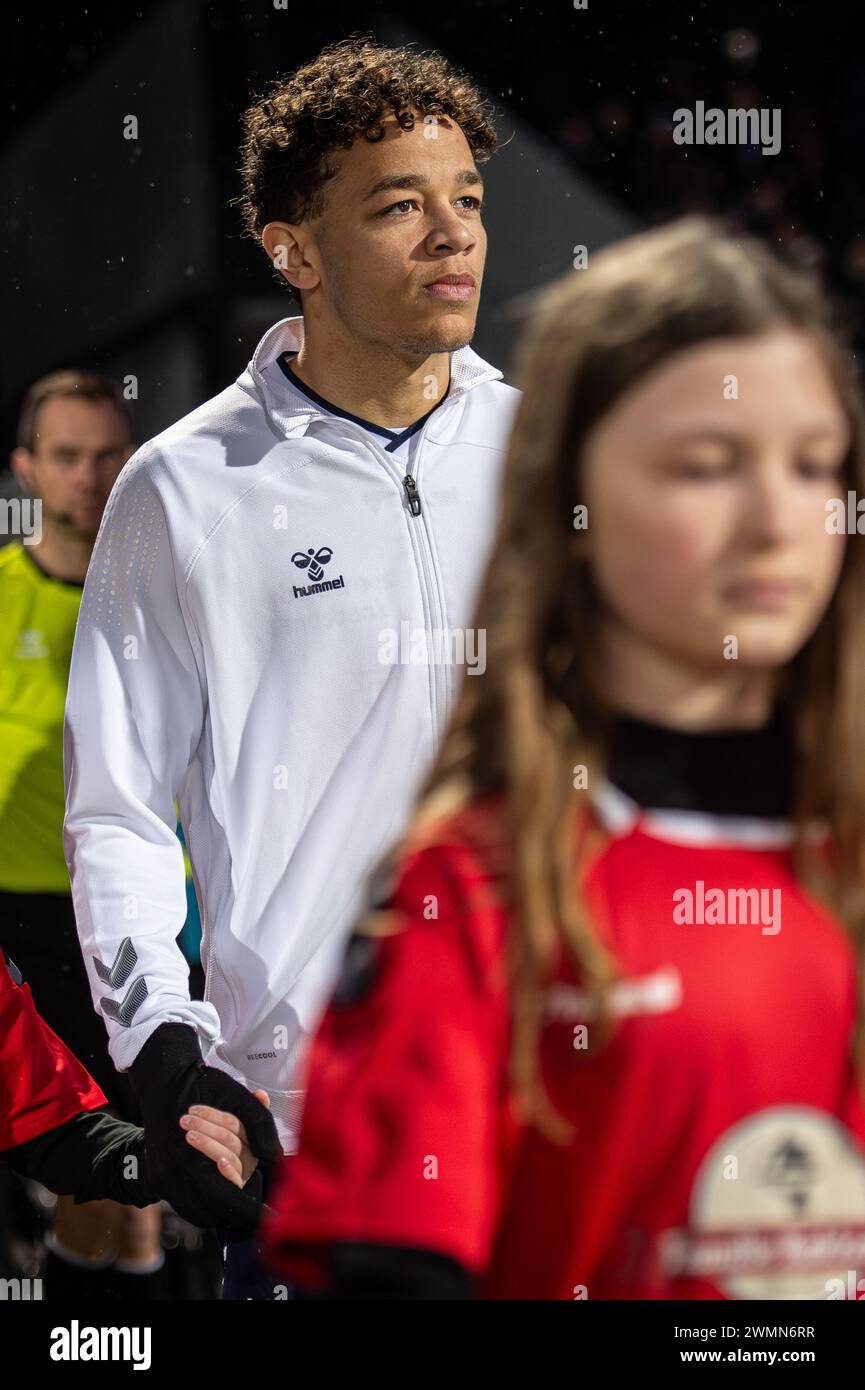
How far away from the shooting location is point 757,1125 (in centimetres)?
101

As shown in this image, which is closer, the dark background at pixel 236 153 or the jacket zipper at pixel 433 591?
the jacket zipper at pixel 433 591

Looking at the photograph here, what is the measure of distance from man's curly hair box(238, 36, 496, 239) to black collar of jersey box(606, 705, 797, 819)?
84 centimetres

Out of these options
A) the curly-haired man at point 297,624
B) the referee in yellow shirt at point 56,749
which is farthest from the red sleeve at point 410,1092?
the referee in yellow shirt at point 56,749

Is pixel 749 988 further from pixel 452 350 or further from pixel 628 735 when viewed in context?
pixel 452 350

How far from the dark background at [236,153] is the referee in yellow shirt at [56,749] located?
0.16ft

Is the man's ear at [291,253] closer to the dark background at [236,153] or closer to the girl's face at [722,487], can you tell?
the dark background at [236,153]

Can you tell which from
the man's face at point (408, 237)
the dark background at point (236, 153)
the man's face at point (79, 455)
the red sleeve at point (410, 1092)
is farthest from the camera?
the man's face at point (79, 455)

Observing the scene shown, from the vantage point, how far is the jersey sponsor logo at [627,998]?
0.98 metres

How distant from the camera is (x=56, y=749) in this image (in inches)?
77.7

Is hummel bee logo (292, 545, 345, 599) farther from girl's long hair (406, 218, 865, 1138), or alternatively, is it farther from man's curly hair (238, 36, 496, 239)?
girl's long hair (406, 218, 865, 1138)

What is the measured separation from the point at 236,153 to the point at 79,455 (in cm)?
38

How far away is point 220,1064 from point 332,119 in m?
0.96

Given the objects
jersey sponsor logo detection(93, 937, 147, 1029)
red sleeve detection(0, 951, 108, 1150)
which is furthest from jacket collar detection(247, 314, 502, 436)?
red sleeve detection(0, 951, 108, 1150)
